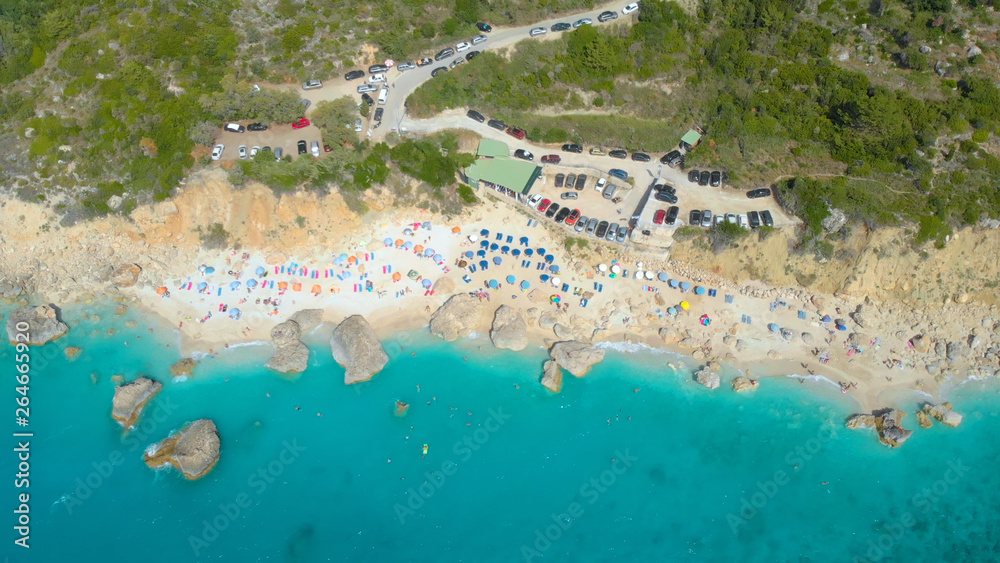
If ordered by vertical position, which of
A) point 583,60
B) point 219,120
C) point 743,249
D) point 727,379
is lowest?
point 727,379

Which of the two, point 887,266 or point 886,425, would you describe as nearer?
point 886,425

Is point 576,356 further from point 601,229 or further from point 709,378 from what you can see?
point 601,229

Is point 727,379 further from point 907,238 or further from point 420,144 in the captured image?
point 420,144

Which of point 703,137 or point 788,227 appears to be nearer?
point 788,227

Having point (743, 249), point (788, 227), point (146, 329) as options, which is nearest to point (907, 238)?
point (788, 227)
